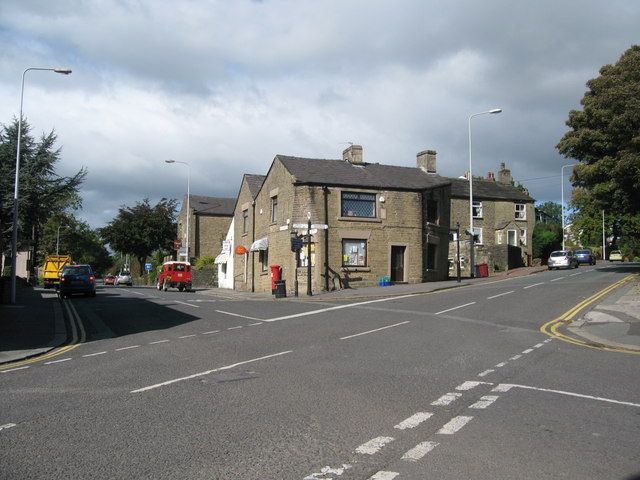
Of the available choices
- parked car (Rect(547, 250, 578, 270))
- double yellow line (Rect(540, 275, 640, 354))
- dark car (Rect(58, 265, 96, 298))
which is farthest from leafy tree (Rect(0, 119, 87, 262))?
parked car (Rect(547, 250, 578, 270))

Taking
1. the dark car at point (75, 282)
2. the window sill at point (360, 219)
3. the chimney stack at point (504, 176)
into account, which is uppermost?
the chimney stack at point (504, 176)

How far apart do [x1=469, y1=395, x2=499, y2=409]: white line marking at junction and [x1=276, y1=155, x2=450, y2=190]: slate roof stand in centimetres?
2479

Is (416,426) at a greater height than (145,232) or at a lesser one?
lesser

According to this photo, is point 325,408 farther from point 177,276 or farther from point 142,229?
point 142,229

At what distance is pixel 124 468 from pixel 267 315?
1353 centimetres

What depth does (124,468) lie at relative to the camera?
14.5 ft

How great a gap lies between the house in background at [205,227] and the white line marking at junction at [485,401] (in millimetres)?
59637

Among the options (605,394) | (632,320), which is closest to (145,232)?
(632,320)

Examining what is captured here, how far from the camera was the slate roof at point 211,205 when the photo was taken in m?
67.5

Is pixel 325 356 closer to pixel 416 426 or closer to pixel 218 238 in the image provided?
pixel 416 426

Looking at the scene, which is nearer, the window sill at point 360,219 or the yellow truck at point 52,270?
the window sill at point 360,219

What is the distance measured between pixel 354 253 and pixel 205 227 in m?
39.3

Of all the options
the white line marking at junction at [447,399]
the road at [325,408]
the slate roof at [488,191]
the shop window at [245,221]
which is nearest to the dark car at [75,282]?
the shop window at [245,221]

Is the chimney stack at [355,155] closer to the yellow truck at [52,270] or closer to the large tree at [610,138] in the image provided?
the large tree at [610,138]
